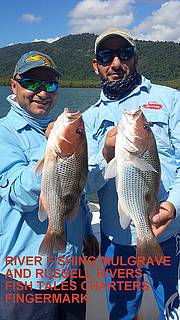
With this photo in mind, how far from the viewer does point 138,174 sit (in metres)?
2.35

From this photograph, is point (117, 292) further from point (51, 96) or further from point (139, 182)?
point (51, 96)

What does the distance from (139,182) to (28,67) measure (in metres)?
1.15

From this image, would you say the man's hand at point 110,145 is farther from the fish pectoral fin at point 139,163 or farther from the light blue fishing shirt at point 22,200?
the light blue fishing shirt at point 22,200

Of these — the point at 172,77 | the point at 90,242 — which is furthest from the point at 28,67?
the point at 172,77

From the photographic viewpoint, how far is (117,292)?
3127mm

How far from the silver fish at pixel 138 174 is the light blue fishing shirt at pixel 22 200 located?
1.56 feet

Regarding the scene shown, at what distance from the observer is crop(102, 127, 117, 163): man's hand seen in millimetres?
2324

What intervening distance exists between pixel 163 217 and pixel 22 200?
3.30ft

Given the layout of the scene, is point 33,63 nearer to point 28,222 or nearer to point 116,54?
point 116,54

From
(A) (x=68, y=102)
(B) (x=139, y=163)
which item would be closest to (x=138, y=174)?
(B) (x=139, y=163)

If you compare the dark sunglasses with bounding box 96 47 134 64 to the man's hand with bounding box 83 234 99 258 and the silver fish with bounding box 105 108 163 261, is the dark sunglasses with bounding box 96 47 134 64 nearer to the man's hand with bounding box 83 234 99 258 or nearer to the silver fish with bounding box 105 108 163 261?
the silver fish with bounding box 105 108 163 261

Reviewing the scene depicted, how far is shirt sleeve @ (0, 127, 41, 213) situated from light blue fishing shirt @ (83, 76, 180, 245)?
1.83 ft

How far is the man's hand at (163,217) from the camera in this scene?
2.52 metres

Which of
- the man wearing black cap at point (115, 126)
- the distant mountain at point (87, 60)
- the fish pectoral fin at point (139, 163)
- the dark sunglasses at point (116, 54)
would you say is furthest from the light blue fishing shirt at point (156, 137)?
the distant mountain at point (87, 60)
